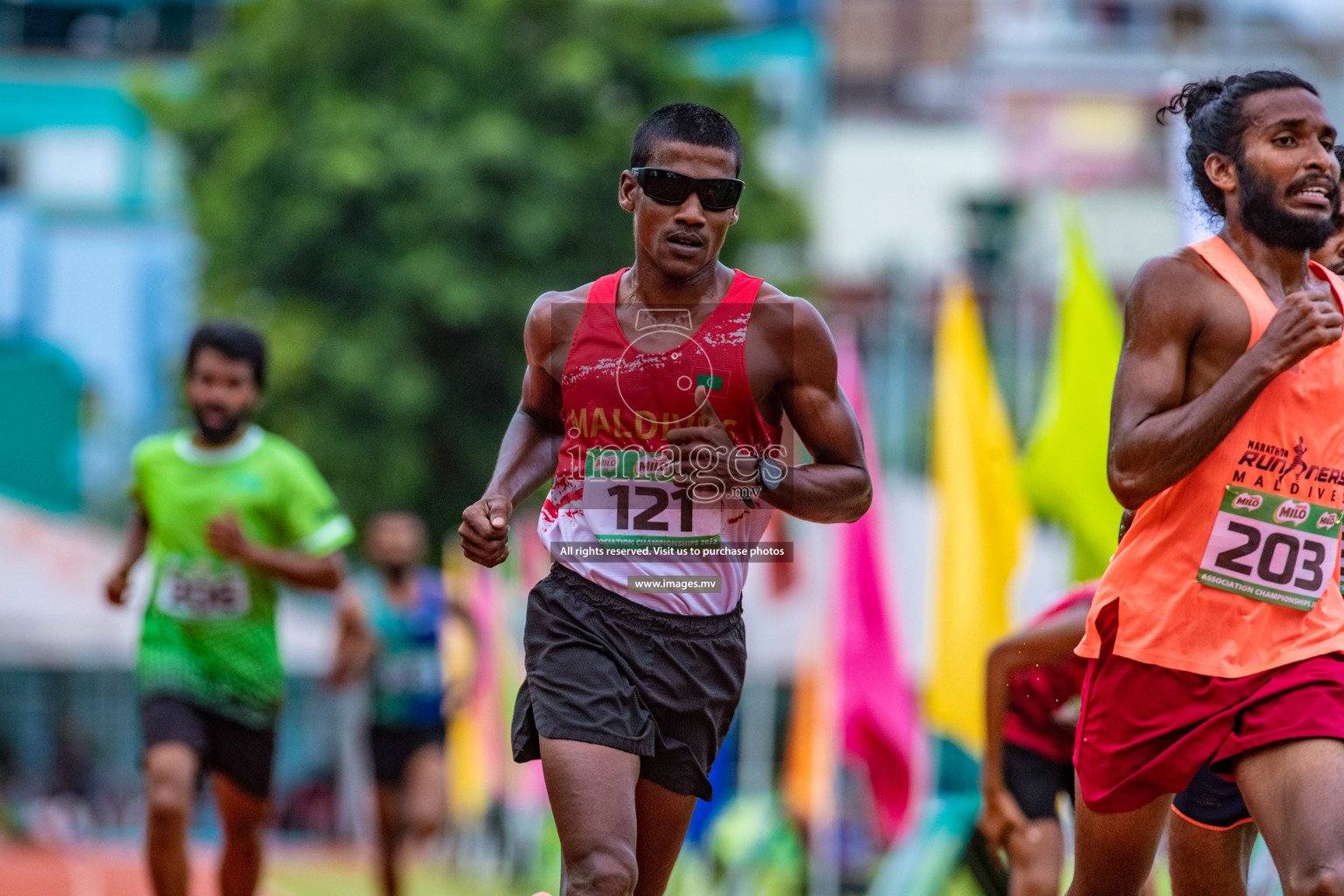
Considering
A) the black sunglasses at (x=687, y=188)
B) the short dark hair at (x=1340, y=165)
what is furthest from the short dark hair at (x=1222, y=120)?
the black sunglasses at (x=687, y=188)

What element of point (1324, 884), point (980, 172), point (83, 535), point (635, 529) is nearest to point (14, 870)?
point (83, 535)

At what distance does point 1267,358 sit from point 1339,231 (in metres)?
1.29

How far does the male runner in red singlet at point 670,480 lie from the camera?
482cm

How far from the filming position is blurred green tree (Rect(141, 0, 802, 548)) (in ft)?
80.7

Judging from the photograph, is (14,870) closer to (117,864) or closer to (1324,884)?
(117,864)

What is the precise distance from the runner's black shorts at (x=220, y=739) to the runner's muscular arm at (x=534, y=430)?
100 inches

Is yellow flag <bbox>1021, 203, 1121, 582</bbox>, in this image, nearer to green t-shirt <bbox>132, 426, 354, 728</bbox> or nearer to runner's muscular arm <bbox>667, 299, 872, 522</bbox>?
green t-shirt <bbox>132, 426, 354, 728</bbox>

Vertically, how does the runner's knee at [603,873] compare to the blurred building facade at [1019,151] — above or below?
below

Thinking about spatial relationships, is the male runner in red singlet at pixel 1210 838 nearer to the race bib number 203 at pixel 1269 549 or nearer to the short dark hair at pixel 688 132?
the race bib number 203 at pixel 1269 549

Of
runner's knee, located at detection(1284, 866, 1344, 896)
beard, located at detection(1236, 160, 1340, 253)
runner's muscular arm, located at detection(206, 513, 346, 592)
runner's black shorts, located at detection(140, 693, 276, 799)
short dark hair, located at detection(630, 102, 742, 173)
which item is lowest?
runner's black shorts, located at detection(140, 693, 276, 799)

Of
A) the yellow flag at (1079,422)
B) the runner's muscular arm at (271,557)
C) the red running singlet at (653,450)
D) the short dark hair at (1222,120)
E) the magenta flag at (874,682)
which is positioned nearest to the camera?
the short dark hair at (1222,120)

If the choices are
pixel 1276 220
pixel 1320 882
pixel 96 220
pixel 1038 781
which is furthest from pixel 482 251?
pixel 1320 882

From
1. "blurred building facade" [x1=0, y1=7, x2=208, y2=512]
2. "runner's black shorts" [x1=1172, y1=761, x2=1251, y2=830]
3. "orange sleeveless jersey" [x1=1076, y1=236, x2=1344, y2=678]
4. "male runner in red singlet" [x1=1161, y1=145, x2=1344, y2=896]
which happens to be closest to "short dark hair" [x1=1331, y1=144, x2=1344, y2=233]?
"male runner in red singlet" [x1=1161, y1=145, x2=1344, y2=896]

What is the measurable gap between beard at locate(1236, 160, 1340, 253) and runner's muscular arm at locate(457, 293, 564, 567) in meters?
1.76
